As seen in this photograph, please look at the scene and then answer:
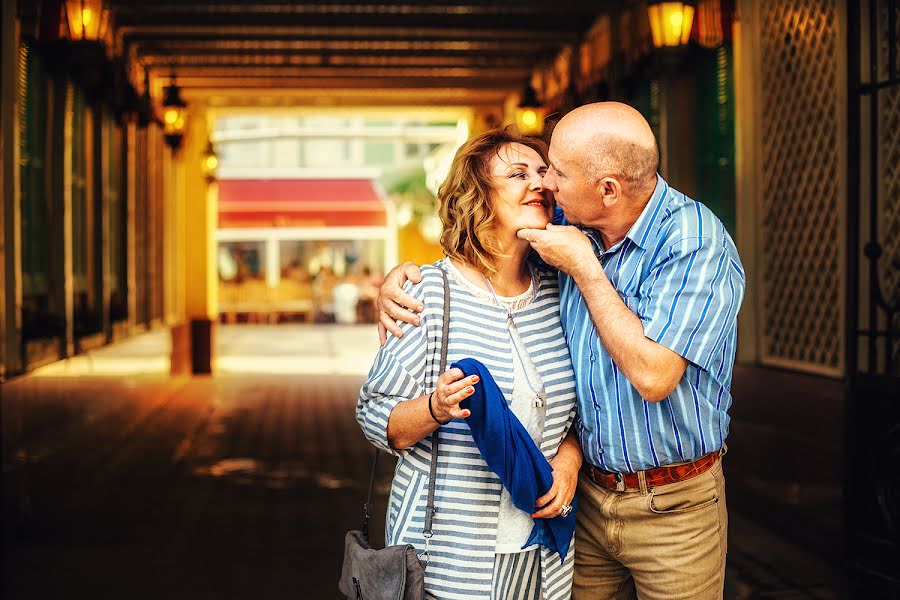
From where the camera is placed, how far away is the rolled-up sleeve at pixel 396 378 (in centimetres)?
229

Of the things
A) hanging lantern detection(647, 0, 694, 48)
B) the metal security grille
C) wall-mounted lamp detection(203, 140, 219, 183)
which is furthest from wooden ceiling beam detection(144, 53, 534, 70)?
the metal security grille

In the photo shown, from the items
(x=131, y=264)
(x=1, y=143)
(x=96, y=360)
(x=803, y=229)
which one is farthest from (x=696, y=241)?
(x=131, y=264)

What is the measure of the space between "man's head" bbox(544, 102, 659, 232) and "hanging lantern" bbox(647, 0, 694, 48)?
183 inches

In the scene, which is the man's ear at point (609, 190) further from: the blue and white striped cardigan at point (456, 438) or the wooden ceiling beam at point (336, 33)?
the wooden ceiling beam at point (336, 33)

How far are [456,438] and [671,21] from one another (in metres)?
4.95

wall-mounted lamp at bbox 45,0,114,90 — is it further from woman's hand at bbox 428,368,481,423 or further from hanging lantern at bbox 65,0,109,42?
woman's hand at bbox 428,368,481,423

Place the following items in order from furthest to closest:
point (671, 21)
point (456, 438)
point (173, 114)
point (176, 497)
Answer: point (173, 114) < point (671, 21) < point (176, 497) < point (456, 438)

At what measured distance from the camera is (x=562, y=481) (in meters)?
2.31

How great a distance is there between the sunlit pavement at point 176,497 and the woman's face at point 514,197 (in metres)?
2.69

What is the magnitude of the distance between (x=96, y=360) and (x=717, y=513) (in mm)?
6570

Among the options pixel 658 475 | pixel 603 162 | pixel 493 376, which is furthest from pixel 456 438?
pixel 603 162

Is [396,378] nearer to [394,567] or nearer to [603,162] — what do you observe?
[394,567]

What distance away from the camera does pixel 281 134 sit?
71.0ft

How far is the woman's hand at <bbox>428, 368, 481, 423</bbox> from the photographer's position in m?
2.09
